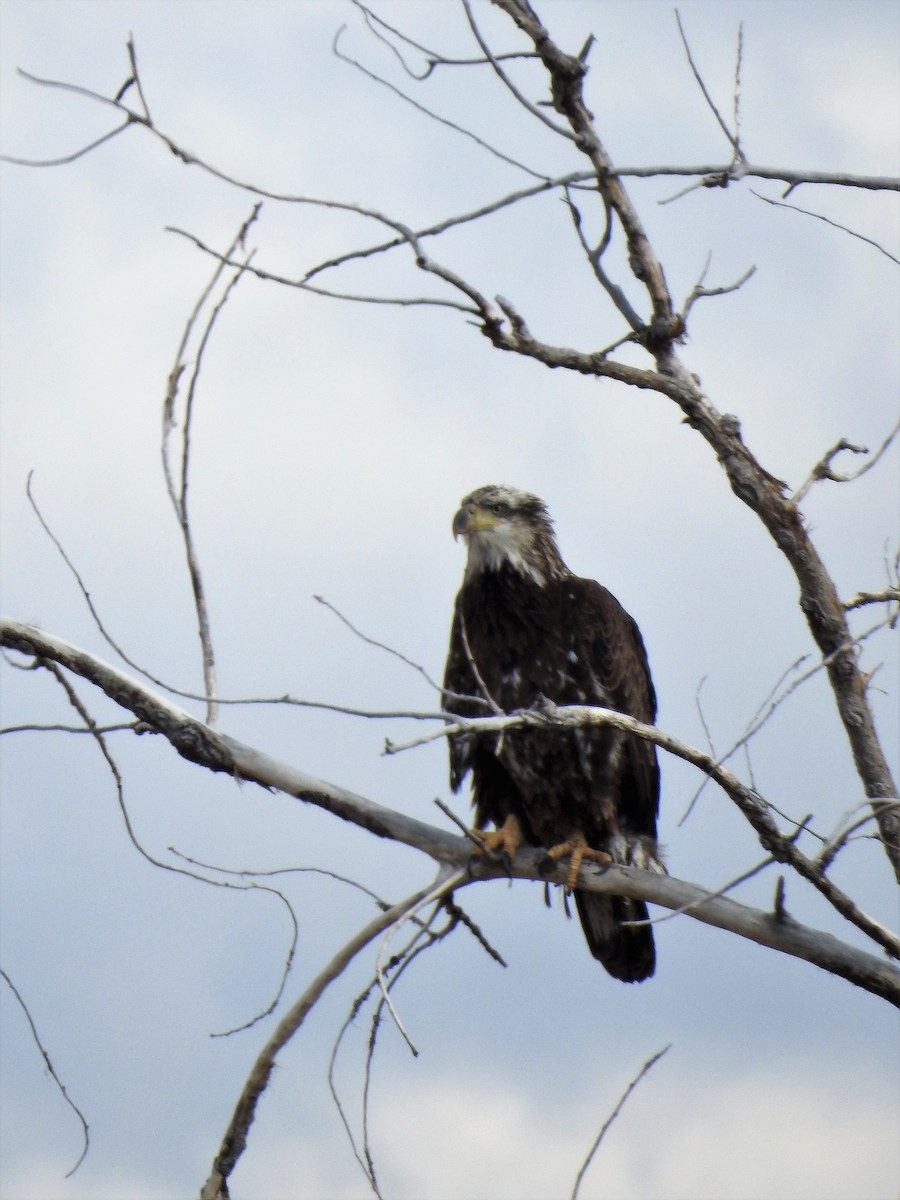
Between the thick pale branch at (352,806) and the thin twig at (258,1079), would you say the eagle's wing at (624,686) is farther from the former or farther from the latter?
the thin twig at (258,1079)

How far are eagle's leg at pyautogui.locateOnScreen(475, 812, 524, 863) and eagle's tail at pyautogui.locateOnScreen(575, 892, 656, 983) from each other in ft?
2.03

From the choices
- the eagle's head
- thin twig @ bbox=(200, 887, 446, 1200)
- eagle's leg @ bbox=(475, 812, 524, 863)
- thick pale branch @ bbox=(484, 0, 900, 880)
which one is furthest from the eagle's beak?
thin twig @ bbox=(200, 887, 446, 1200)

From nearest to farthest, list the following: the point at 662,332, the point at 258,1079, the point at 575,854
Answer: the point at 258,1079 < the point at 662,332 < the point at 575,854

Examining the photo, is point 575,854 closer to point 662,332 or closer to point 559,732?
point 559,732

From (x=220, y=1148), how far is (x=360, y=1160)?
1.51ft

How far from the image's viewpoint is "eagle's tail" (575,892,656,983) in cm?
559

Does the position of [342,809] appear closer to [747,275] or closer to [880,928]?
[880,928]

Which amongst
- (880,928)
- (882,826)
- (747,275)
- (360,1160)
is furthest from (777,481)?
(360,1160)

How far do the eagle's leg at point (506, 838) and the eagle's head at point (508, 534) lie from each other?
3.60 feet

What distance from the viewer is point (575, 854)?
501 centimetres

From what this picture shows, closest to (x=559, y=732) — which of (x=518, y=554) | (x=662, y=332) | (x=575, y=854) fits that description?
(x=575, y=854)

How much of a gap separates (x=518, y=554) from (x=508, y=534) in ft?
0.35

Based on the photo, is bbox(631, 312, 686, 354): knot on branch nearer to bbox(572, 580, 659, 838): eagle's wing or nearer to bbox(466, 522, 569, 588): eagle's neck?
bbox(572, 580, 659, 838): eagle's wing

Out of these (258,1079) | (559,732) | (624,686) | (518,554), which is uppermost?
(518,554)
